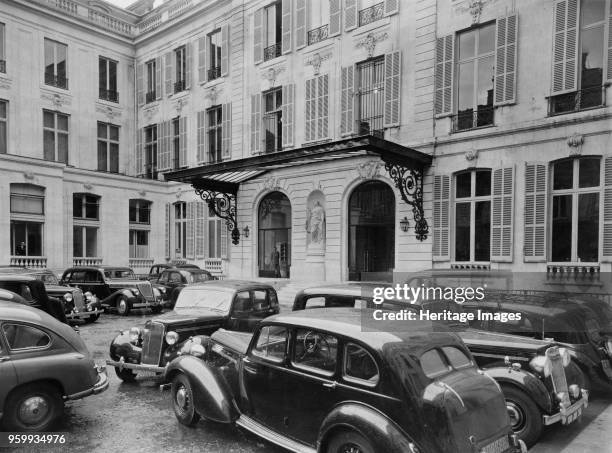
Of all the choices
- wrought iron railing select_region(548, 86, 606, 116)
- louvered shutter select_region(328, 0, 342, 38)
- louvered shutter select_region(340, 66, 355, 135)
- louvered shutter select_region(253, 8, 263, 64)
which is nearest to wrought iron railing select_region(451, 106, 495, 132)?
wrought iron railing select_region(548, 86, 606, 116)

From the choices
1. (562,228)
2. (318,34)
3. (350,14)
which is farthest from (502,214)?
(318,34)

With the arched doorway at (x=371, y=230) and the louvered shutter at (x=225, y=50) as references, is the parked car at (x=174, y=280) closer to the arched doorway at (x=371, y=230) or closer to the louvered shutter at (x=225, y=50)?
the arched doorway at (x=371, y=230)

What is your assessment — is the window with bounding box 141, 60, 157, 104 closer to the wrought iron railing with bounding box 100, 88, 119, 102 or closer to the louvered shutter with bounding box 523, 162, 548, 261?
the wrought iron railing with bounding box 100, 88, 119, 102

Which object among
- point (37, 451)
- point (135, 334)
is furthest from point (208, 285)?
point (37, 451)

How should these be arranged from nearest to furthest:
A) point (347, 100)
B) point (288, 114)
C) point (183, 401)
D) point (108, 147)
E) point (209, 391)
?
point (209, 391), point (183, 401), point (347, 100), point (288, 114), point (108, 147)

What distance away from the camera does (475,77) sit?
41.3 feet

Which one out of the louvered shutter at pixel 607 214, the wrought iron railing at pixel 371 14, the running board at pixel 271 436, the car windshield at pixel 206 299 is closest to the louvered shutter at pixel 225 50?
the wrought iron railing at pixel 371 14

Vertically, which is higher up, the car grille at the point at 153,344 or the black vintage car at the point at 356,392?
the black vintage car at the point at 356,392

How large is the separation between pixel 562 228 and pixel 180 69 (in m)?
18.4

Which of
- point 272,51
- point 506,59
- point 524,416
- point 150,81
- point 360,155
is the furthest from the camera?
point 150,81

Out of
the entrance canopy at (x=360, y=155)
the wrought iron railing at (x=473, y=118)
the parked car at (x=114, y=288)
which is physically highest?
the wrought iron railing at (x=473, y=118)

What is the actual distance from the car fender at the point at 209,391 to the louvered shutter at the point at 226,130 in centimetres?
1509

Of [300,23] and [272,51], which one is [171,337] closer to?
[300,23]

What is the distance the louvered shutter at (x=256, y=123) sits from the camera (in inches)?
715
